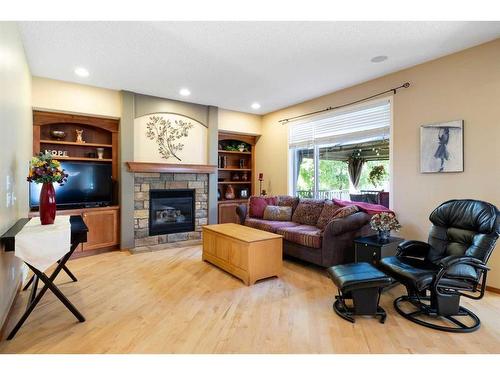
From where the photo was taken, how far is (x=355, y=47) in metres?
3.28

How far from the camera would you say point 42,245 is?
2.30 meters

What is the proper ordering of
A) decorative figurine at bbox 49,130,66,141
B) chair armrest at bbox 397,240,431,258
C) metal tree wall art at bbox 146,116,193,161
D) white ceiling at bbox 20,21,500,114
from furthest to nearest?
1. metal tree wall art at bbox 146,116,193,161
2. decorative figurine at bbox 49,130,66,141
3. chair armrest at bbox 397,240,431,258
4. white ceiling at bbox 20,21,500,114

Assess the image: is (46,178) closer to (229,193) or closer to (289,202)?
(289,202)

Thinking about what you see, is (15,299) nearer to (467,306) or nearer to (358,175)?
(467,306)

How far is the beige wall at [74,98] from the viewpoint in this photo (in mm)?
4270

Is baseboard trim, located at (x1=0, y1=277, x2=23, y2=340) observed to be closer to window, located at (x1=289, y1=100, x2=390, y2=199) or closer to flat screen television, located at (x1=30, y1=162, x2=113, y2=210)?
flat screen television, located at (x1=30, y1=162, x2=113, y2=210)

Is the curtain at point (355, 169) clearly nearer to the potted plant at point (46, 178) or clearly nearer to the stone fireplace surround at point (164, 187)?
the stone fireplace surround at point (164, 187)

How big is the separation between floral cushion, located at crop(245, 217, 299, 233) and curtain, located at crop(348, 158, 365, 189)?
4.29ft

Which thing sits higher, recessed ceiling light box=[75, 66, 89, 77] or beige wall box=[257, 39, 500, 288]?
recessed ceiling light box=[75, 66, 89, 77]

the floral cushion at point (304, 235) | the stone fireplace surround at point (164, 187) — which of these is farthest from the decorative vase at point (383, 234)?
the stone fireplace surround at point (164, 187)

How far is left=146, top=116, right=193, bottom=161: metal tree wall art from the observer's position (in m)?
5.30

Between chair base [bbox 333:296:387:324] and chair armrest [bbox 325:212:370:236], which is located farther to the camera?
chair armrest [bbox 325:212:370:236]

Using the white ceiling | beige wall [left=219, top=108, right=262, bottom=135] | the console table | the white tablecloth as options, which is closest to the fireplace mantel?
beige wall [left=219, top=108, right=262, bottom=135]

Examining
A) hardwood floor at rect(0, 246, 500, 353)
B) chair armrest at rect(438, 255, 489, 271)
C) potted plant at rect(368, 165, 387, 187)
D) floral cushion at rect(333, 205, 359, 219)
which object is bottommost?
hardwood floor at rect(0, 246, 500, 353)
